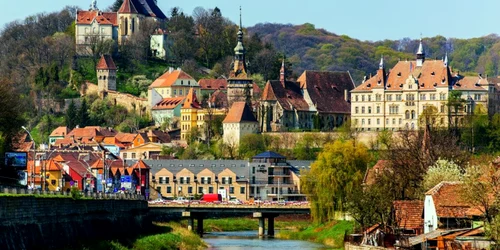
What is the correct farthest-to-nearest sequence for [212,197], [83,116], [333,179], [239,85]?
[83,116], [239,85], [212,197], [333,179]

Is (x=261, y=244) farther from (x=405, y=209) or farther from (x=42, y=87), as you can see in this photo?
(x=42, y=87)

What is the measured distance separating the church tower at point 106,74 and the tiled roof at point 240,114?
2806 centimetres

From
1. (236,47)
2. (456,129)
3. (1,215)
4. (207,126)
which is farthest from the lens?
(236,47)

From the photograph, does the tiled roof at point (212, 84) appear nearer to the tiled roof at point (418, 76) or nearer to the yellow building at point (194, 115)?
the yellow building at point (194, 115)

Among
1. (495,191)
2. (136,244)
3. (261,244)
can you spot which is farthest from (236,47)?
(495,191)

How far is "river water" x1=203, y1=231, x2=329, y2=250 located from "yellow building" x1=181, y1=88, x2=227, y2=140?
2394 inches

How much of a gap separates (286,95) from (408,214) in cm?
9909

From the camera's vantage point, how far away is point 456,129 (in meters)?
148

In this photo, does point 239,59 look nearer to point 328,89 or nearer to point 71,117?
point 328,89

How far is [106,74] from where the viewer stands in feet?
617

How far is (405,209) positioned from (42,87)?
12101cm

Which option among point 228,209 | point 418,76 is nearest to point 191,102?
point 418,76

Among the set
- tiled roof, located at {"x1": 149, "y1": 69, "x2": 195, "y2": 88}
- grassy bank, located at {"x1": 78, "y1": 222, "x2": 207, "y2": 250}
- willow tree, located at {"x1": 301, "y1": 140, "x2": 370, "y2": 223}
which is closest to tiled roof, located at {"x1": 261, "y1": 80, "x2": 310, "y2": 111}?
tiled roof, located at {"x1": 149, "y1": 69, "x2": 195, "y2": 88}

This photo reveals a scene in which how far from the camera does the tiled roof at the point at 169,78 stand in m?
189
